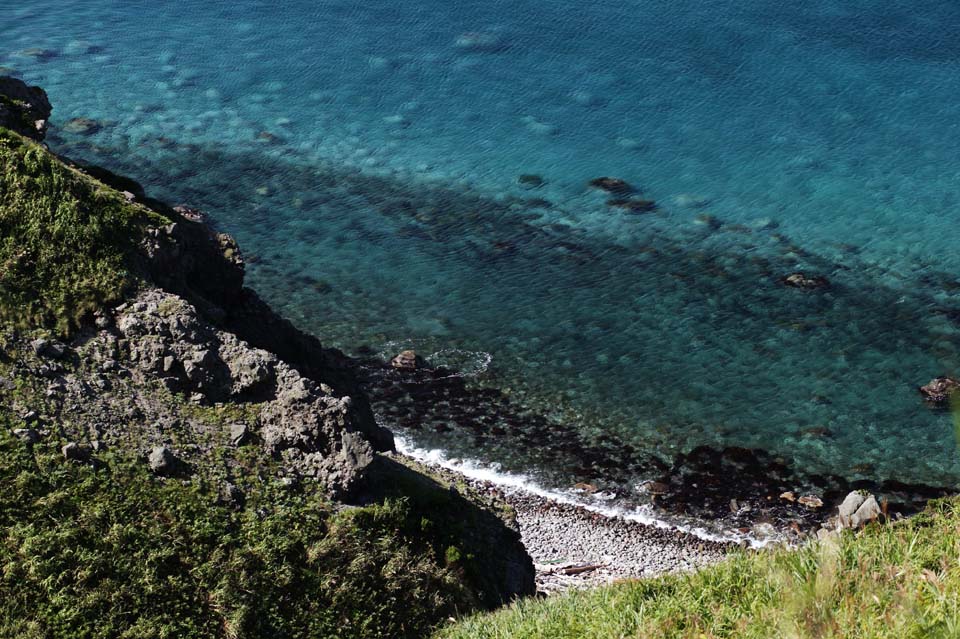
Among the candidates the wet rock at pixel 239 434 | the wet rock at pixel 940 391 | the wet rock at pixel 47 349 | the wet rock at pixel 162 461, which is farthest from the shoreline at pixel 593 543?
the wet rock at pixel 940 391

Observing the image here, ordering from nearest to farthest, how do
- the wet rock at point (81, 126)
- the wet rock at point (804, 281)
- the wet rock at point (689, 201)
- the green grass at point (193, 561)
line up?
the green grass at point (193, 561) → the wet rock at point (804, 281) → the wet rock at point (689, 201) → the wet rock at point (81, 126)

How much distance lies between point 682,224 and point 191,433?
137 feet

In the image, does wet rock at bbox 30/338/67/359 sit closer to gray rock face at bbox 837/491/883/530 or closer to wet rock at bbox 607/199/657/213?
gray rock face at bbox 837/491/883/530

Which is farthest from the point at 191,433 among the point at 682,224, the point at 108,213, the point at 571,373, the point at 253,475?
the point at 682,224

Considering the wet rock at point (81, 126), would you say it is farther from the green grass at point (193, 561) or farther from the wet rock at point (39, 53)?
the green grass at point (193, 561)

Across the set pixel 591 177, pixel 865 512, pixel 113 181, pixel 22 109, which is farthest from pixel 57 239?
pixel 591 177

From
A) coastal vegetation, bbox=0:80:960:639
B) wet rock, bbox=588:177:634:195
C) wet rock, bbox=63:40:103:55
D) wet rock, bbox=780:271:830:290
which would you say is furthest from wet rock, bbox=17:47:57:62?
wet rock, bbox=780:271:830:290

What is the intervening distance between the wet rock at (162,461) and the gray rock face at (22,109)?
14874 mm

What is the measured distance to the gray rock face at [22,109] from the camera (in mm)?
34406

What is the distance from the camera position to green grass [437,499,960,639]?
15.0 meters

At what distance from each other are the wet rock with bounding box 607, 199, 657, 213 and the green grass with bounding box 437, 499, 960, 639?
143 ft

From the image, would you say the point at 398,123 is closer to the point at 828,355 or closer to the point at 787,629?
the point at 828,355

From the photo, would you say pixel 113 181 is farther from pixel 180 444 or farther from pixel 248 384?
pixel 180 444

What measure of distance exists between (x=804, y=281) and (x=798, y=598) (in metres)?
43.0
